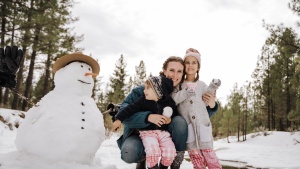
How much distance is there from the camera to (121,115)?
2969mm

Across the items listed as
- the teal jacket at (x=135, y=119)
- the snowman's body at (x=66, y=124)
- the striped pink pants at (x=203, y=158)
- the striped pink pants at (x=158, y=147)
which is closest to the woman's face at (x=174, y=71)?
the teal jacket at (x=135, y=119)

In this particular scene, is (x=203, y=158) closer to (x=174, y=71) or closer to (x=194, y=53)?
(x=174, y=71)

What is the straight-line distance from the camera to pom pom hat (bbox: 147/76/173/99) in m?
2.96

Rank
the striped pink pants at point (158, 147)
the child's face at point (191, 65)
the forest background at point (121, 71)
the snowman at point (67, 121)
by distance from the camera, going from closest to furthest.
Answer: the striped pink pants at point (158, 147), the snowman at point (67, 121), the child's face at point (191, 65), the forest background at point (121, 71)

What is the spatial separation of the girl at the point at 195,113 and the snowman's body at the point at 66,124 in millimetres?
1078

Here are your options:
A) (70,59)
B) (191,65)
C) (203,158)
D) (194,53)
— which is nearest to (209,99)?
(191,65)

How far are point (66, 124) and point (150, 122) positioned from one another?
97cm

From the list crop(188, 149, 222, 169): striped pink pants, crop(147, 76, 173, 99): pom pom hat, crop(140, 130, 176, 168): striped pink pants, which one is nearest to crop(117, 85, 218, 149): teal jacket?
crop(140, 130, 176, 168): striped pink pants

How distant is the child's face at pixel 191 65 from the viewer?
337 cm

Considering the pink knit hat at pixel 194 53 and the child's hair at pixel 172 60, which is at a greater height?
the pink knit hat at pixel 194 53

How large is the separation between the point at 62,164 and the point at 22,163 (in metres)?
0.40

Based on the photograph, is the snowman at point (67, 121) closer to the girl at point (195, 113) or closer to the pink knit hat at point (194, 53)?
the girl at point (195, 113)

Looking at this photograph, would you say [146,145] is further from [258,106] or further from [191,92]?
[258,106]

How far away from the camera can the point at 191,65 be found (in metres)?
3.36
